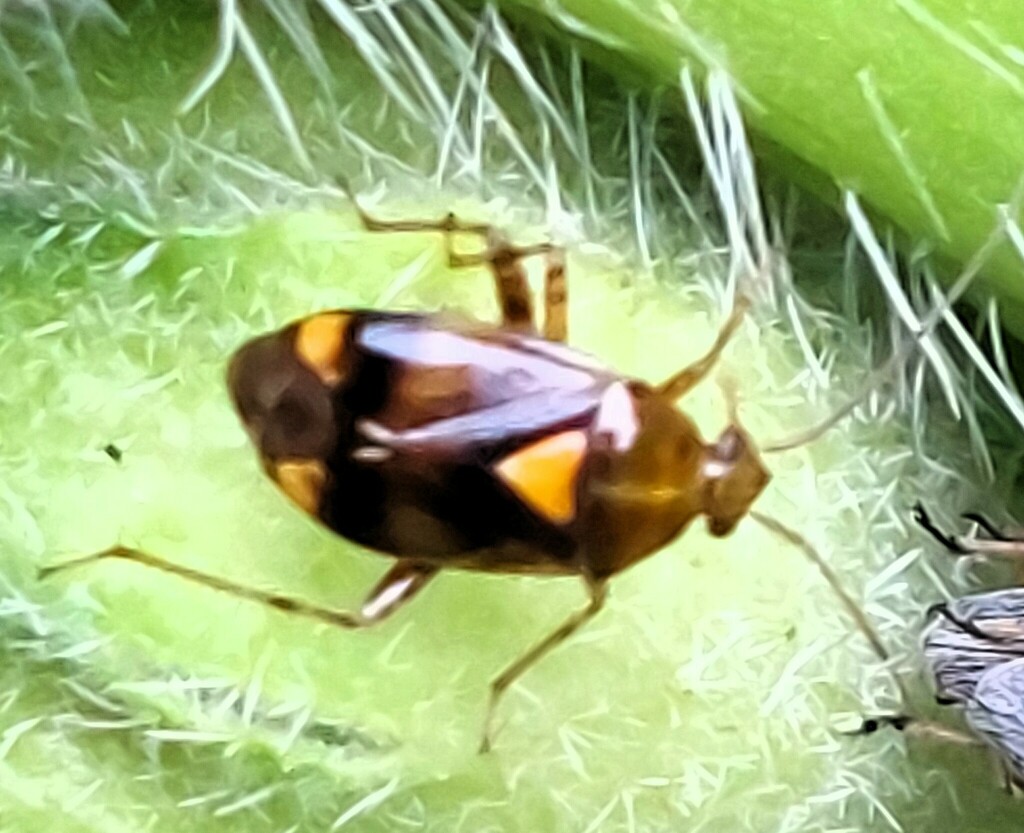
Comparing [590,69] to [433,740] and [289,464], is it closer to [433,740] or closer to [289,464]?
[289,464]

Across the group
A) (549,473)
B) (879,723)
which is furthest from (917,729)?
(549,473)

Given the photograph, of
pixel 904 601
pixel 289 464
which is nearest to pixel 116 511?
pixel 289 464

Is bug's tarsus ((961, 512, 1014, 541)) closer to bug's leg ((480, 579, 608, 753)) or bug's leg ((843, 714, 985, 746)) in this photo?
bug's leg ((843, 714, 985, 746))

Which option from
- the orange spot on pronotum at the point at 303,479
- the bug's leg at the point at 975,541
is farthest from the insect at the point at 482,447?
the bug's leg at the point at 975,541

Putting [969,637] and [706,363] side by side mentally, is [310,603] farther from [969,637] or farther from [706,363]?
[969,637]

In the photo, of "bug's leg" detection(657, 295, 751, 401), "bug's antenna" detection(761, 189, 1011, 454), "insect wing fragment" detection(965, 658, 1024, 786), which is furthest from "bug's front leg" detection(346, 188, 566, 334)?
"insect wing fragment" detection(965, 658, 1024, 786)

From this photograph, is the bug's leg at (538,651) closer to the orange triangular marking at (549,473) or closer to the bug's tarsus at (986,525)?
the orange triangular marking at (549,473)
